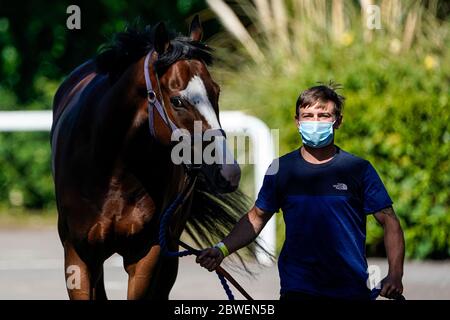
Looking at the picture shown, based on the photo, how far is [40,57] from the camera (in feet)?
54.8

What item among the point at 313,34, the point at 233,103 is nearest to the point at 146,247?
the point at 233,103

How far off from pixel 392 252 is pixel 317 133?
575 mm

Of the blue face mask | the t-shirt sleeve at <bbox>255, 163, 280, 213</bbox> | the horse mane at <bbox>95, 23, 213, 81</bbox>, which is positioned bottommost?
the t-shirt sleeve at <bbox>255, 163, 280, 213</bbox>

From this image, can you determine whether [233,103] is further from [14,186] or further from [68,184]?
[68,184]

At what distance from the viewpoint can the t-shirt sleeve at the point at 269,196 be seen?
4.76 meters

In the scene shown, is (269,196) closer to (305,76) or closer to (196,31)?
(196,31)

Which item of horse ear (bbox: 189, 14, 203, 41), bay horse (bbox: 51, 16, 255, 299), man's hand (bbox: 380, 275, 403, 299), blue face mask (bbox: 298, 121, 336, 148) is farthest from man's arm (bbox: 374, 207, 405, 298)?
horse ear (bbox: 189, 14, 203, 41)

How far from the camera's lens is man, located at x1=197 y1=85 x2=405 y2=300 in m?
4.59

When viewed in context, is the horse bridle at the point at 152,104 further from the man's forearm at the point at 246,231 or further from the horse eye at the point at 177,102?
the man's forearm at the point at 246,231

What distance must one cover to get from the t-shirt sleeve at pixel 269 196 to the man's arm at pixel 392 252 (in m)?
0.45

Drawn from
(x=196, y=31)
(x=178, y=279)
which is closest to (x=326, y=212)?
(x=196, y=31)

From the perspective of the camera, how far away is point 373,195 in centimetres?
459

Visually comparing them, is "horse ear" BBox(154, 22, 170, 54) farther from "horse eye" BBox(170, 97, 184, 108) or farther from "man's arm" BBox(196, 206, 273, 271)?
"man's arm" BBox(196, 206, 273, 271)

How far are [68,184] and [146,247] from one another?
518 millimetres
